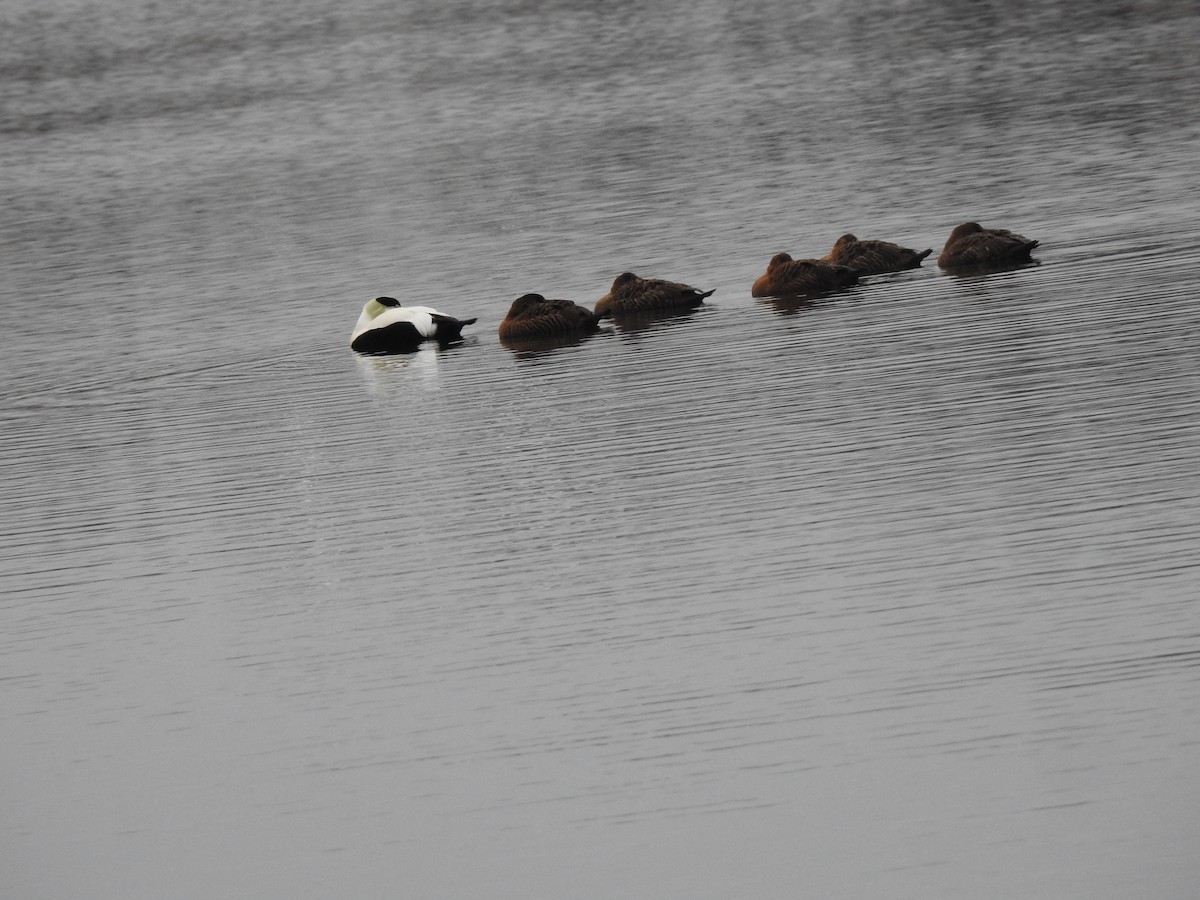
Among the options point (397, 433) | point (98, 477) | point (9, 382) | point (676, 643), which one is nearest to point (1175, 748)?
point (676, 643)

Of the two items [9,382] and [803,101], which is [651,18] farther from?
[9,382]

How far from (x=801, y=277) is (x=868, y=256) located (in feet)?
3.72

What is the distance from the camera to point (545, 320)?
63.0 feet

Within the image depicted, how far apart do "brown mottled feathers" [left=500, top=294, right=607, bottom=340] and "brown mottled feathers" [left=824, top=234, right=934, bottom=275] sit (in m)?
2.85

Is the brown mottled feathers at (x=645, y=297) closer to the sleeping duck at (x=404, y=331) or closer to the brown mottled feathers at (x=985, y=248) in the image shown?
the sleeping duck at (x=404, y=331)

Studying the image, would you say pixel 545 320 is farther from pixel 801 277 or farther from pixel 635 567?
pixel 635 567

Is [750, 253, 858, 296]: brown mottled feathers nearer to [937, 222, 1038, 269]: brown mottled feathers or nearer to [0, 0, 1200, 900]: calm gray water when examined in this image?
[0, 0, 1200, 900]: calm gray water

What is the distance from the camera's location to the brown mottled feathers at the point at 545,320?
19.2m

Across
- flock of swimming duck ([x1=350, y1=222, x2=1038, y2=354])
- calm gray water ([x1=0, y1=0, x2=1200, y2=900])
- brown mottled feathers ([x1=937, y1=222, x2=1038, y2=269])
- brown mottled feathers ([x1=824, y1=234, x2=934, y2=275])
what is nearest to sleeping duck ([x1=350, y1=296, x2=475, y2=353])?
flock of swimming duck ([x1=350, y1=222, x2=1038, y2=354])

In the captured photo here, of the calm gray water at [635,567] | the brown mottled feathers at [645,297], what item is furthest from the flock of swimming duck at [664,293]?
the calm gray water at [635,567]

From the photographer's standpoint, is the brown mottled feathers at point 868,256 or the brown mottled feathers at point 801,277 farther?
the brown mottled feathers at point 868,256

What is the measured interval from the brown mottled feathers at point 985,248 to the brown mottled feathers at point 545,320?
3873 mm

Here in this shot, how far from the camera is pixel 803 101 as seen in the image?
1625 inches

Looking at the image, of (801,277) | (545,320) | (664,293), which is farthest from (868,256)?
(545,320)
